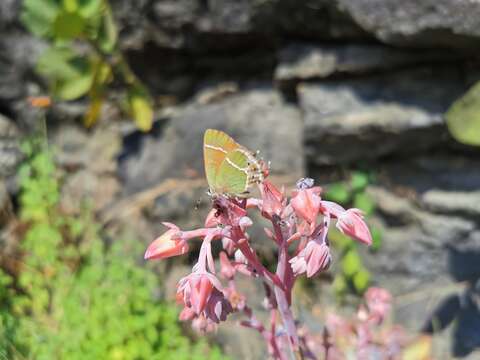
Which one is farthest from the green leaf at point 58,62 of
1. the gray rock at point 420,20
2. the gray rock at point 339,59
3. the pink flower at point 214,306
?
the pink flower at point 214,306

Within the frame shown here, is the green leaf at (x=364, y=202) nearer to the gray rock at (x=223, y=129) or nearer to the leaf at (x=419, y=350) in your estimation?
the gray rock at (x=223, y=129)

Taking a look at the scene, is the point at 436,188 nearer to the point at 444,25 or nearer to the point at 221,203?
the point at 444,25

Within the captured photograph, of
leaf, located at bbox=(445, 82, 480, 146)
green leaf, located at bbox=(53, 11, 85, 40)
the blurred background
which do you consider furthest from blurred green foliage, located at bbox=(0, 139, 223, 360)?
leaf, located at bbox=(445, 82, 480, 146)

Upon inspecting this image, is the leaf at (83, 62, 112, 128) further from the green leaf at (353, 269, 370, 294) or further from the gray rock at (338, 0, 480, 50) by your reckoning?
the green leaf at (353, 269, 370, 294)

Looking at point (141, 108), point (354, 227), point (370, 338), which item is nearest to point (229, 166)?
point (354, 227)

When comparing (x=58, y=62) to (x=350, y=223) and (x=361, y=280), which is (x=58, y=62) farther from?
(x=350, y=223)
